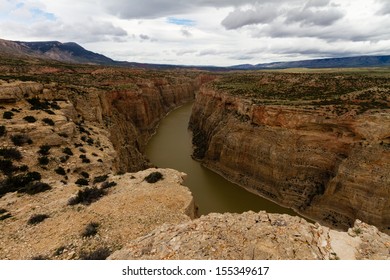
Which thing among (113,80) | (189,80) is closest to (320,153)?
(113,80)

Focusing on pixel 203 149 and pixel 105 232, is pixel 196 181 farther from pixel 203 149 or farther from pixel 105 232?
pixel 105 232

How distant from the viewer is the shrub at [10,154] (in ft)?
46.8

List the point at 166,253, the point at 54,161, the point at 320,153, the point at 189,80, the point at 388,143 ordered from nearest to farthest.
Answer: the point at 166,253
the point at 54,161
the point at 388,143
the point at 320,153
the point at 189,80

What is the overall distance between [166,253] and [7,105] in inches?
706

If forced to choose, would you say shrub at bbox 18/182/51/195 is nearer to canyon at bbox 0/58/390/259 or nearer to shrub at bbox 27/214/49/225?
canyon at bbox 0/58/390/259

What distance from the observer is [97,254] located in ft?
26.4

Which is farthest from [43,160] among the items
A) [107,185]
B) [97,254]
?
[97,254]

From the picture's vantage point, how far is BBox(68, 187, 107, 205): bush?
443 inches

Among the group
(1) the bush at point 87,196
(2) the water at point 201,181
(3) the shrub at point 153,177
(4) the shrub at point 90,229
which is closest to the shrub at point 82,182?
(1) the bush at point 87,196

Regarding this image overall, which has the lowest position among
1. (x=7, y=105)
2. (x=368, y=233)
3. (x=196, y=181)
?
(x=196, y=181)

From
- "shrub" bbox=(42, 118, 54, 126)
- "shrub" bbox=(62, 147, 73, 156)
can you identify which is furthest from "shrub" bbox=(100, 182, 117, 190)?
"shrub" bbox=(42, 118, 54, 126)

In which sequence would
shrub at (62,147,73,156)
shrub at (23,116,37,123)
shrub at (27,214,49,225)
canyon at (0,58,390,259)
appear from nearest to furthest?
1. canyon at (0,58,390,259)
2. shrub at (27,214,49,225)
3. shrub at (62,147,73,156)
4. shrub at (23,116,37,123)

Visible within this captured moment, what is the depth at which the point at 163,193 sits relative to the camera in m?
11.8

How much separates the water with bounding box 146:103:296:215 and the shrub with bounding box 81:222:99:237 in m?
12.9
